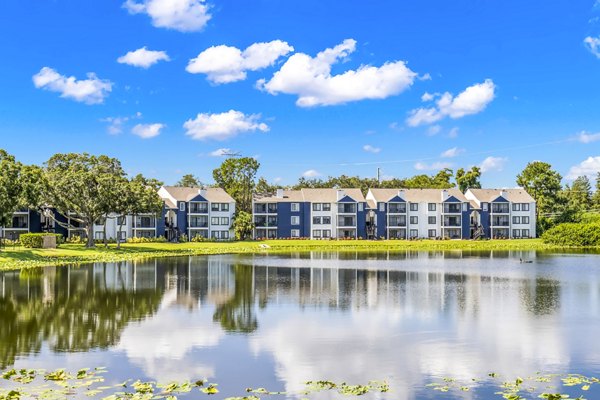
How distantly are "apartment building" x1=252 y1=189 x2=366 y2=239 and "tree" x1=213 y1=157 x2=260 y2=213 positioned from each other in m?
8.61

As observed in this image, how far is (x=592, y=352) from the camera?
20.1 meters

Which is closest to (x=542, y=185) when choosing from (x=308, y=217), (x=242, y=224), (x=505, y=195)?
(x=505, y=195)

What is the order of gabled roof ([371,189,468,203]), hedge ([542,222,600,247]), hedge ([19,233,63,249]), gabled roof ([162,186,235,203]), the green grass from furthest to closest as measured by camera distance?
gabled roof ([371,189,468,203]), gabled roof ([162,186,235,203]), hedge ([542,222,600,247]), hedge ([19,233,63,249]), the green grass

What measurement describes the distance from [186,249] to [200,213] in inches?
1037

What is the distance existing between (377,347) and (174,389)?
7.76 meters

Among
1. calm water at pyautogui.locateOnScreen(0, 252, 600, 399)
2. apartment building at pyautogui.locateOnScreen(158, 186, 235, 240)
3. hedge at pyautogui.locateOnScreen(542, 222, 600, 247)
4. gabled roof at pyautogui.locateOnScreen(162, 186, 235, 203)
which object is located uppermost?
gabled roof at pyautogui.locateOnScreen(162, 186, 235, 203)

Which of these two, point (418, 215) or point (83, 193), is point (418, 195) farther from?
point (83, 193)

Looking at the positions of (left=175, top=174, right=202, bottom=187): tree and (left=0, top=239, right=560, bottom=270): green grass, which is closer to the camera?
(left=0, top=239, right=560, bottom=270): green grass

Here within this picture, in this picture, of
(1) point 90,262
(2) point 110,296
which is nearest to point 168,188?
(1) point 90,262

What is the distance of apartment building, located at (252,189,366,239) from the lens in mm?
113812

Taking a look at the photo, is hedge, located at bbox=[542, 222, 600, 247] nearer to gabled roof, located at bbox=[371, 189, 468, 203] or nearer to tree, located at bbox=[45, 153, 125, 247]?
gabled roof, located at bbox=[371, 189, 468, 203]

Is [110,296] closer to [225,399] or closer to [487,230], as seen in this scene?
[225,399]

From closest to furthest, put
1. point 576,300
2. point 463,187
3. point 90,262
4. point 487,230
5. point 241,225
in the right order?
point 576,300 < point 90,262 < point 241,225 < point 487,230 < point 463,187

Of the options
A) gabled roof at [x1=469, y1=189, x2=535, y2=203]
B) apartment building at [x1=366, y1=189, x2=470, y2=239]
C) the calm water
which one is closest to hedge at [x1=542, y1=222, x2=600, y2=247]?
apartment building at [x1=366, y1=189, x2=470, y2=239]
